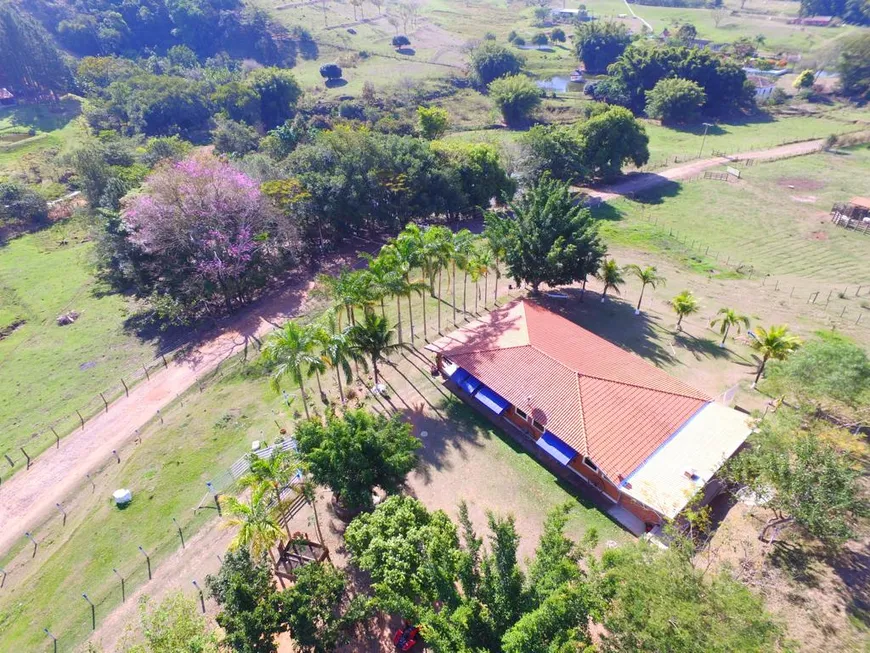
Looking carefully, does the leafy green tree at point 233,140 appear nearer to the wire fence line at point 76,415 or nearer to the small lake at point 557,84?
the wire fence line at point 76,415

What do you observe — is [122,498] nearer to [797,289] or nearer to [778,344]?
[778,344]

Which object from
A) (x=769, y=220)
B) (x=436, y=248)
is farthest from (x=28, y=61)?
(x=769, y=220)

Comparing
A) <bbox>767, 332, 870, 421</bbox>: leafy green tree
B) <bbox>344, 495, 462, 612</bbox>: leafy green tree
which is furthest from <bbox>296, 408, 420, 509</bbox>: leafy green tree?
<bbox>767, 332, 870, 421</bbox>: leafy green tree

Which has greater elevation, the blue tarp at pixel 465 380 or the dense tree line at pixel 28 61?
the dense tree line at pixel 28 61

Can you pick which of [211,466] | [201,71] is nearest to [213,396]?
[211,466]

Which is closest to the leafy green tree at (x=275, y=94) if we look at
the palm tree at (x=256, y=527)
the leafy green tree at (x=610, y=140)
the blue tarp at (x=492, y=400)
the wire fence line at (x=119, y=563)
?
the leafy green tree at (x=610, y=140)

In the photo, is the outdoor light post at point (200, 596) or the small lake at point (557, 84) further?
the small lake at point (557, 84)
